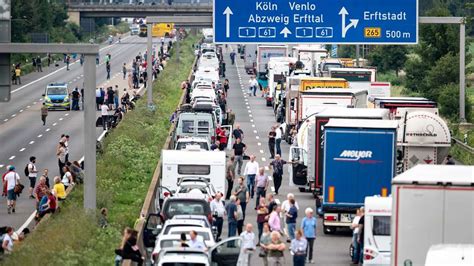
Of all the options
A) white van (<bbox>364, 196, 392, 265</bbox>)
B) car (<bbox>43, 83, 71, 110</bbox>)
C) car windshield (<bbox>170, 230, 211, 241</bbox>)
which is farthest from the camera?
car (<bbox>43, 83, 71, 110</bbox>)

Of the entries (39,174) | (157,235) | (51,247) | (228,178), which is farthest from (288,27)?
(51,247)

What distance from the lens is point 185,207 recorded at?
107 feet

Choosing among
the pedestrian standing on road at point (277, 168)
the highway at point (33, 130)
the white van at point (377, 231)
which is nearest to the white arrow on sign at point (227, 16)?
the pedestrian standing on road at point (277, 168)

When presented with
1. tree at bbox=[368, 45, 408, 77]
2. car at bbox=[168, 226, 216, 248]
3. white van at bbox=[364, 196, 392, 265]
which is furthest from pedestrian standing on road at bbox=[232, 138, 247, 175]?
tree at bbox=[368, 45, 408, 77]

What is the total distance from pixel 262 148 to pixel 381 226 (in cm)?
2935

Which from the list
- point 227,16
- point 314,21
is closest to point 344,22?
point 314,21

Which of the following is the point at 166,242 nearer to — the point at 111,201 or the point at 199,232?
the point at 199,232

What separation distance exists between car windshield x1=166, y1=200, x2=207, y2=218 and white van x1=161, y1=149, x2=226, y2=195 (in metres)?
6.14

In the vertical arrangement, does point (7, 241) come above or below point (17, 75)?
below

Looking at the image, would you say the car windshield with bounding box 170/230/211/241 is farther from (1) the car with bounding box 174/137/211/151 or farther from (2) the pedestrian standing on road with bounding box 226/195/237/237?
(1) the car with bounding box 174/137/211/151

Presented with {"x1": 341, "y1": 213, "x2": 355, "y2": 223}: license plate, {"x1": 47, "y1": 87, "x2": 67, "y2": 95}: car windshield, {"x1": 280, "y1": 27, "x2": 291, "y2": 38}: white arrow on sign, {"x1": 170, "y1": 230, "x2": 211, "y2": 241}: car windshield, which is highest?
{"x1": 280, "y1": 27, "x2": 291, "y2": 38}: white arrow on sign

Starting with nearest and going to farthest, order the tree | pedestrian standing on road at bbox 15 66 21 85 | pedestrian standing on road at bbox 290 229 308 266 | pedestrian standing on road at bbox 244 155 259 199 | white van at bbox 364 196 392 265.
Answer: pedestrian standing on road at bbox 290 229 308 266 < white van at bbox 364 196 392 265 < pedestrian standing on road at bbox 244 155 259 199 < pedestrian standing on road at bbox 15 66 21 85 < the tree

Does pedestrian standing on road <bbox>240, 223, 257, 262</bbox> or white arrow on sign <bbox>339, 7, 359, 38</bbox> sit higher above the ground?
white arrow on sign <bbox>339, 7, 359, 38</bbox>

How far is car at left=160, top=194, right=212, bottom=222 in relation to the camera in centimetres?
3269
